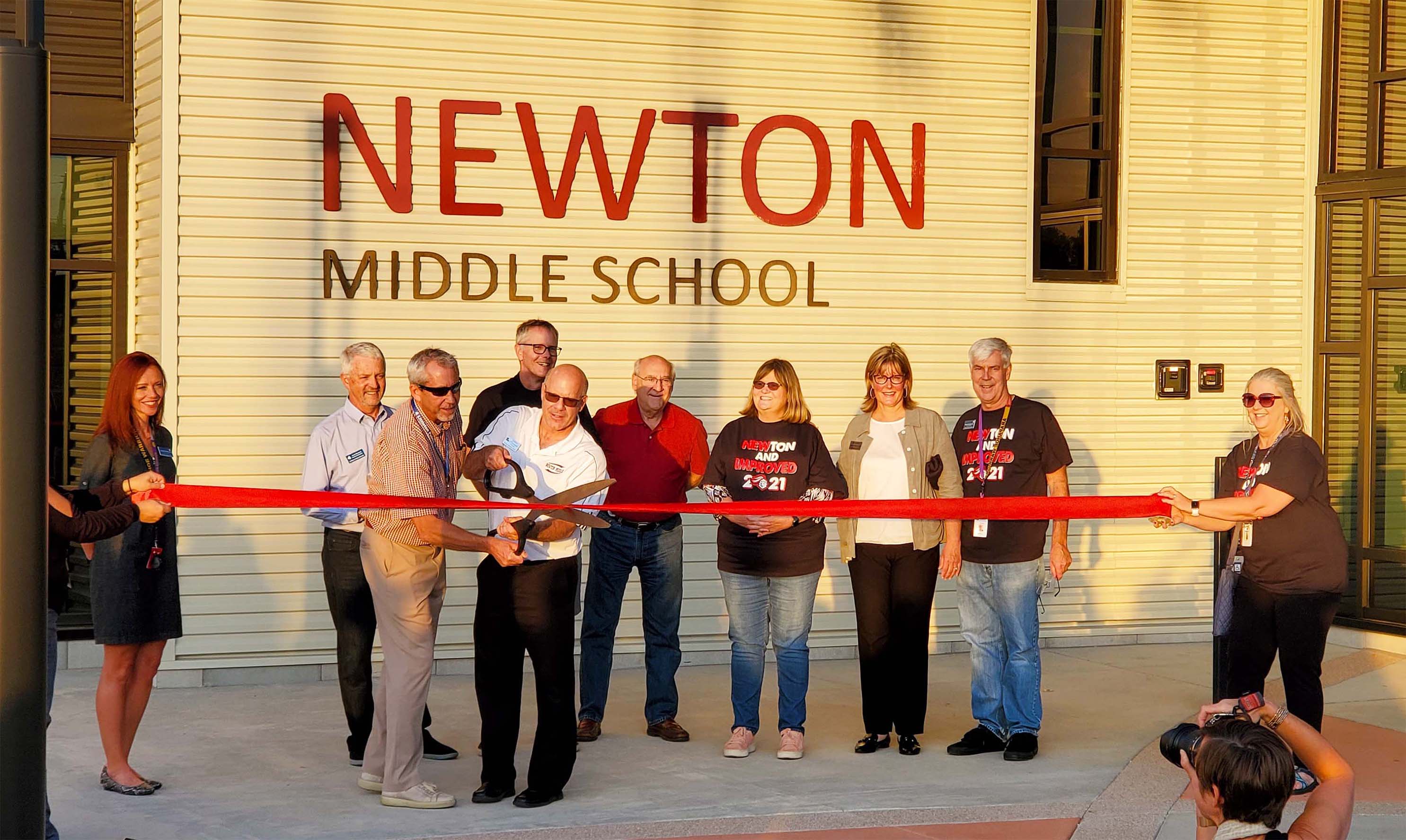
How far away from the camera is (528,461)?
252 inches

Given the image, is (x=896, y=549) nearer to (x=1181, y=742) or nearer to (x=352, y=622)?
(x=352, y=622)

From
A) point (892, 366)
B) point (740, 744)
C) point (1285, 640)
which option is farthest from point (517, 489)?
point (1285, 640)

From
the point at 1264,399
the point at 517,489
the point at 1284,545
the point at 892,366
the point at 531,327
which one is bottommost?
the point at 1284,545

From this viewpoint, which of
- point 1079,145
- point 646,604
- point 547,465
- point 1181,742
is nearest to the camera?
point 1181,742

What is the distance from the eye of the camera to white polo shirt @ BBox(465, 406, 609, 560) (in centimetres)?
636

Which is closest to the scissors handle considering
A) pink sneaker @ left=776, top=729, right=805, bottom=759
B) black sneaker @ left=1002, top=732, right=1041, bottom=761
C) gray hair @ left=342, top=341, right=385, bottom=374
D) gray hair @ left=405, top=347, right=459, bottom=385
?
gray hair @ left=405, top=347, right=459, bottom=385

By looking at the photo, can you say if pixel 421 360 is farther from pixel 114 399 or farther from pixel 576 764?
pixel 576 764

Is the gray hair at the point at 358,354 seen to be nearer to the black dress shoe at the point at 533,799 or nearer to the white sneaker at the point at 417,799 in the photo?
the white sneaker at the point at 417,799

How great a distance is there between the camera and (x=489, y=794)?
20.9 feet

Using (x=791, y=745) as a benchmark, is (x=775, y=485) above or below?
above

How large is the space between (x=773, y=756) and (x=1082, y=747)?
152 centimetres

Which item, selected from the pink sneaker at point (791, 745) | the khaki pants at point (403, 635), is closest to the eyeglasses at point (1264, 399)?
the pink sneaker at point (791, 745)

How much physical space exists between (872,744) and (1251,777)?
4438 mm

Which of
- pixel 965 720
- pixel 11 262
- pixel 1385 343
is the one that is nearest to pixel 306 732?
pixel 965 720
